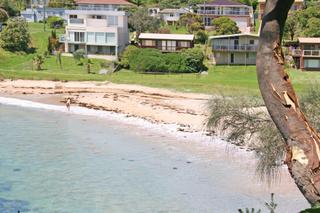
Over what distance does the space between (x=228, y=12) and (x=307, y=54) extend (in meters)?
24.7

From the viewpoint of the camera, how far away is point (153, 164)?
27.5m

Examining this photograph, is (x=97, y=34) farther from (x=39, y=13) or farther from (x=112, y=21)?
(x=39, y=13)

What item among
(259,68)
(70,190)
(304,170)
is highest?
(259,68)

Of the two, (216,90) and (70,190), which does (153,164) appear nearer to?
(70,190)

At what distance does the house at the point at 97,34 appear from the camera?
63188 millimetres

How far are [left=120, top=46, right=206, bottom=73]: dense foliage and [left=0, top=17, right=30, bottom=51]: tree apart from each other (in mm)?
13860

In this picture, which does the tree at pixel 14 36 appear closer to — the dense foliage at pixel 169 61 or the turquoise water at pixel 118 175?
the dense foliage at pixel 169 61

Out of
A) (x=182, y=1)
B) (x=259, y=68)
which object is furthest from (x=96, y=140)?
(x=182, y=1)

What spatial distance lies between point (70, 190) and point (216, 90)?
24769 mm

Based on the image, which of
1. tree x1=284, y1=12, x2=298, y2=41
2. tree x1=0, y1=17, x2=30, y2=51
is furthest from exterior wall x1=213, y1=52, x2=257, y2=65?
tree x1=0, y1=17, x2=30, y2=51

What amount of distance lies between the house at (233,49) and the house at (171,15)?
23.7 m

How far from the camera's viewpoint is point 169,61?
2233 inches

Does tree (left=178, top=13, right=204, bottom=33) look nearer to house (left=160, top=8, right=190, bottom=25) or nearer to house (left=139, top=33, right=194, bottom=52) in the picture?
house (left=160, top=8, right=190, bottom=25)

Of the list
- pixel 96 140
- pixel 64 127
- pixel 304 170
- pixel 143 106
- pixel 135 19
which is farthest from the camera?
pixel 135 19
